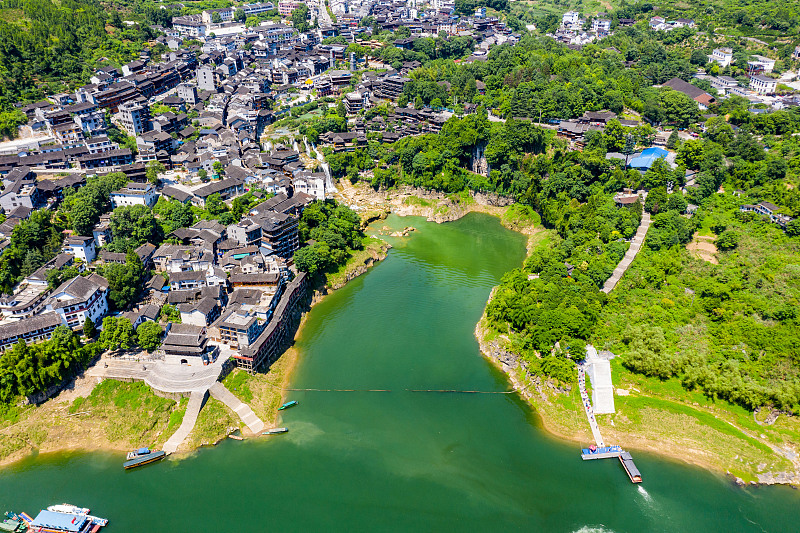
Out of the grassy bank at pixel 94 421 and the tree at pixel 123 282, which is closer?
the grassy bank at pixel 94 421

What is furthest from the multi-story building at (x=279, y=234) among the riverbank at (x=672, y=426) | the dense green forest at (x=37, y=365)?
the riverbank at (x=672, y=426)

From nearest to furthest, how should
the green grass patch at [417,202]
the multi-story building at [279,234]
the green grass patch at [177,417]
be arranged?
1. the green grass patch at [177,417]
2. the multi-story building at [279,234]
3. the green grass patch at [417,202]

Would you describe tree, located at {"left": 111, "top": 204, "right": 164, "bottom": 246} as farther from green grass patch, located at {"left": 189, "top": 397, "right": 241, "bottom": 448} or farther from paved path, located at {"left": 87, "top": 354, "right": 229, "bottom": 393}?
green grass patch, located at {"left": 189, "top": 397, "right": 241, "bottom": 448}

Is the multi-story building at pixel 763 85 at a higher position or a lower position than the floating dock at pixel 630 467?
higher

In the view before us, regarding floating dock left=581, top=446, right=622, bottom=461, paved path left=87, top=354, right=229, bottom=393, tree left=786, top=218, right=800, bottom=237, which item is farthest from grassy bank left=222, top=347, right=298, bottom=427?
tree left=786, top=218, right=800, bottom=237

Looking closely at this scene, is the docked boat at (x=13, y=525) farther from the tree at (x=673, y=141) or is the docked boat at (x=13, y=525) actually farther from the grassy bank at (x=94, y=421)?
the tree at (x=673, y=141)

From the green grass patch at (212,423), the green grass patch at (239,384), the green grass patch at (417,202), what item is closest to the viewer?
the green grass patch at (212,423)

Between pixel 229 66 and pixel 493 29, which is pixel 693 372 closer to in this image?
pixel 229 66
